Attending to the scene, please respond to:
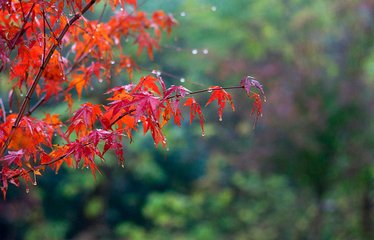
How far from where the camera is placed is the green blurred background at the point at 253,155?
619 centimetres

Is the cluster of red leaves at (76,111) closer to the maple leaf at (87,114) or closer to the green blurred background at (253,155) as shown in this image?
the maple leaf at (87,114)

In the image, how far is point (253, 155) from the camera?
658 centimetres

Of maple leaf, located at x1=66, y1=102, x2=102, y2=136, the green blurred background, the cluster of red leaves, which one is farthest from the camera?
the green blurred background

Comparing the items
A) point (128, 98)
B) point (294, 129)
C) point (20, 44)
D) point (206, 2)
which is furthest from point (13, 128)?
point (206, 2)

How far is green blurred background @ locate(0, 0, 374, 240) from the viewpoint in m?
6.19

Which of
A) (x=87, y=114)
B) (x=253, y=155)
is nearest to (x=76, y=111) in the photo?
(x=87, y=114)

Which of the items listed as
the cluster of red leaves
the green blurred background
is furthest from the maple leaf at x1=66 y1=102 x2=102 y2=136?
the green blurred background

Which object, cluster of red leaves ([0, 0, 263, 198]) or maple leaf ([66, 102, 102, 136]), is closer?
cluster of red leaves ([0, 0, 263, 198])

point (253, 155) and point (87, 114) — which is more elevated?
point (87, 114)

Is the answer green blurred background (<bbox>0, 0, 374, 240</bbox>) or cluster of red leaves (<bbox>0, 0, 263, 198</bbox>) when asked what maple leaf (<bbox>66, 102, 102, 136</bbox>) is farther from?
green blurred background (<bbox>0, 0, 374, 240</bbox>)

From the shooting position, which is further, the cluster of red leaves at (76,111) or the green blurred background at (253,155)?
the green blurred background at (253,155)

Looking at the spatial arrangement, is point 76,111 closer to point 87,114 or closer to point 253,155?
point 87,114

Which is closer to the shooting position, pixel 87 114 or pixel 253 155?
pixel 87 114

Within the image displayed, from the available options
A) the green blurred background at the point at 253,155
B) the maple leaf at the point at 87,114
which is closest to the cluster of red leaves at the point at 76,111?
the maple leaf at the point at 87,114
